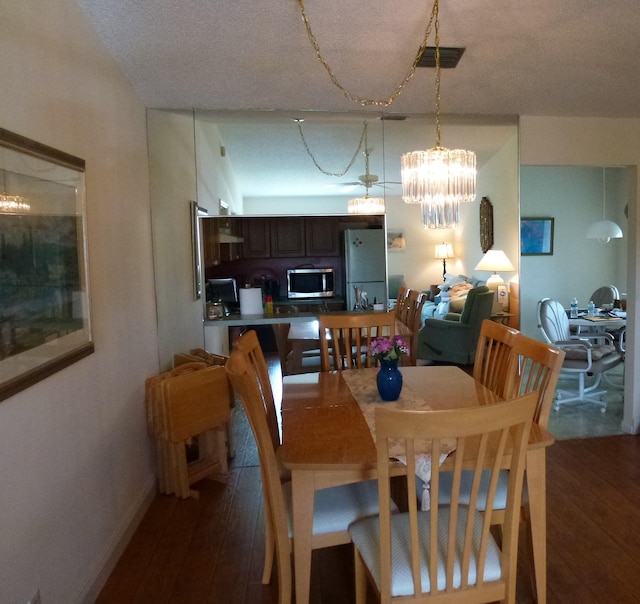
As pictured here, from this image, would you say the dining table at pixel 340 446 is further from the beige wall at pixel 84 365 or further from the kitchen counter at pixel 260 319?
the kitchen counter at pixel 260 319

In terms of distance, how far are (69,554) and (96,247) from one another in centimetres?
120

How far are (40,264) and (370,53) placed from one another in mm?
1720

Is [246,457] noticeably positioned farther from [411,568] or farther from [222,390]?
[411,568]

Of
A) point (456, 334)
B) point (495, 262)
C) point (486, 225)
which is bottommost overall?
point (456, 334)

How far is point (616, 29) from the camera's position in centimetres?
206

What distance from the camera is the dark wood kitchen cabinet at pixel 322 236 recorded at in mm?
3293

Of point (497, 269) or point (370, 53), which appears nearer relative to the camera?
point (370, 53)

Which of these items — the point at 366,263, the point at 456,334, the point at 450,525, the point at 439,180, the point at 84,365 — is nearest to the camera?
the point at 450,525

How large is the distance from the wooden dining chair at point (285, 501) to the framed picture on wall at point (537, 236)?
533cm

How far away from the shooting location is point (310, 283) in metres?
3.46

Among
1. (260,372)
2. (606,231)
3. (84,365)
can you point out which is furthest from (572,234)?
(84,365)

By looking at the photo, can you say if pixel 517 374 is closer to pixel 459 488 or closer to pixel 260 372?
pixel 459 488

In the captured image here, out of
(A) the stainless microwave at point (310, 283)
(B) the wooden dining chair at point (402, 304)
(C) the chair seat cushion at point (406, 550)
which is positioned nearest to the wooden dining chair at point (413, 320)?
(B) the wooden dining chair at point (402, 304)

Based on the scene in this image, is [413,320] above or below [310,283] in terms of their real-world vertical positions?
below
